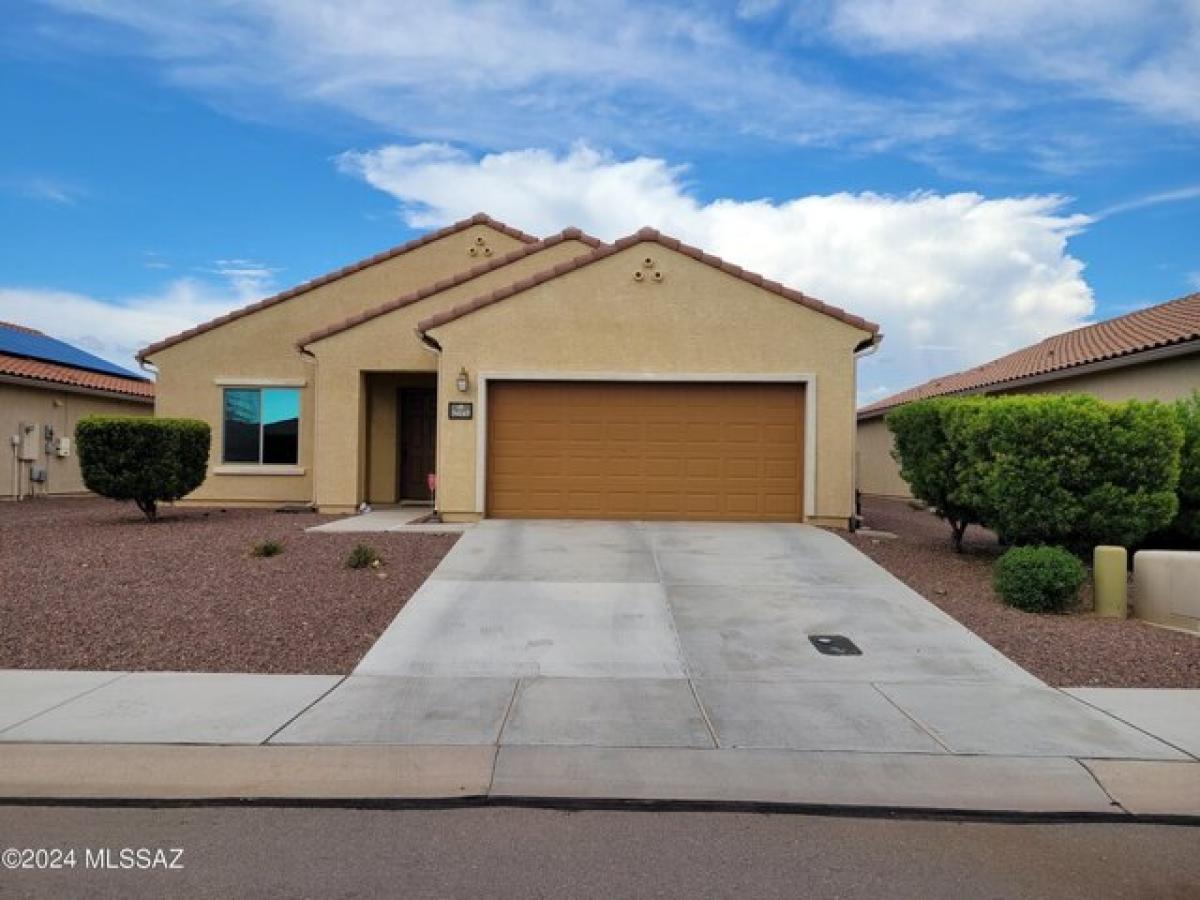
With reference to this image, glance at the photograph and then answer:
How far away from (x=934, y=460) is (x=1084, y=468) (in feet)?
7.59

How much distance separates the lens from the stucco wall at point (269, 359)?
18.8 metres

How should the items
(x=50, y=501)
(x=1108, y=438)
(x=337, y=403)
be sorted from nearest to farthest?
1. (x=1108, y=438)
2. (x=337, y=403)
3. (x=50, y=501)

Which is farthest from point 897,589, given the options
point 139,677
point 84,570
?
point 84,570

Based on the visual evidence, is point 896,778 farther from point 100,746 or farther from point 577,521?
point 577,521

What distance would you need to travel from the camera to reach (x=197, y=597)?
380 inches

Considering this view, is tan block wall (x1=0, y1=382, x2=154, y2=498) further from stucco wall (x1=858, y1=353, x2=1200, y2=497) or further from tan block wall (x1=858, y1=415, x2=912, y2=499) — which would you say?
tan block wall (x1=858, y1=415, x2=912, y2=499)

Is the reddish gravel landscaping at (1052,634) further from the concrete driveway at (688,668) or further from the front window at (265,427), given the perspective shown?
the front window at (265,427)

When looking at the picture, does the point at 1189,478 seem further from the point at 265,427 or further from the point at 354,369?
the point at 265,427

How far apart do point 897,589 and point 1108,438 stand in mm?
2929

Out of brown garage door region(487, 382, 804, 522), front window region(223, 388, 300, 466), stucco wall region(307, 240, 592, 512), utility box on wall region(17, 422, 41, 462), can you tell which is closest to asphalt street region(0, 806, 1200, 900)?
brown garage door region(487, 382, 804, 522)

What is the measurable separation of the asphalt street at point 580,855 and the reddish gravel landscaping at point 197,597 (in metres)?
3.10

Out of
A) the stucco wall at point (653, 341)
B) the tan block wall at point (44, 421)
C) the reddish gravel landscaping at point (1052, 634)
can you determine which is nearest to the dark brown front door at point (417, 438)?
the stucco wall at point (653, 341)

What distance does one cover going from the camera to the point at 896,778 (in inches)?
215

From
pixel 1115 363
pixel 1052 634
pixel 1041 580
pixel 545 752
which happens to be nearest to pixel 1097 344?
pixel 1115 363
